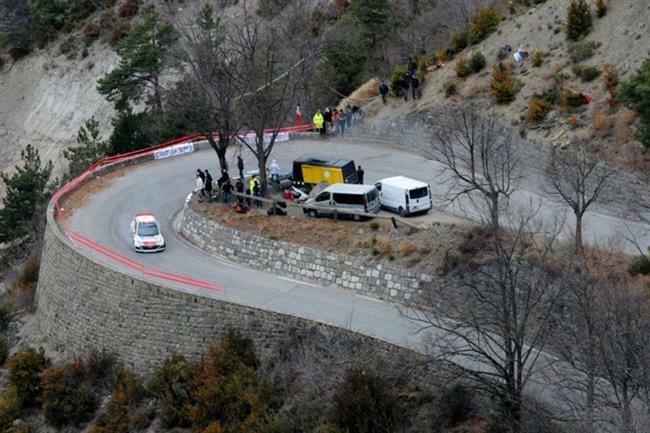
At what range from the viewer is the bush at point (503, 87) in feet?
147

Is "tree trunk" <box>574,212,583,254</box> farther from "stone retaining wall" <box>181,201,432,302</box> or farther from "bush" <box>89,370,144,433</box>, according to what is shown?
"bush" <box>89,370,144,433</box>

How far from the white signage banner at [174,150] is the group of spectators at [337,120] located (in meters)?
6.15

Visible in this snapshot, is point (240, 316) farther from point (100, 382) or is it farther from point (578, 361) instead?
point (578, 361)

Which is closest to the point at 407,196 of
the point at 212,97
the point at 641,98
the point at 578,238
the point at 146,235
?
the point at 578,238

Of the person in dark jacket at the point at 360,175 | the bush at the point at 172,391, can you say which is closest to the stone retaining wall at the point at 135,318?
the bush at the point at 172,391

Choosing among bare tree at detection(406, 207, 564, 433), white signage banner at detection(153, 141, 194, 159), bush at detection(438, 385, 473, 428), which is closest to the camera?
bare tree at detection(406, 207, 564, 433)

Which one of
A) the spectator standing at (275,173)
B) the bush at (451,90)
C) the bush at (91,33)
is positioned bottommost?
the spectator standing at (275,173)

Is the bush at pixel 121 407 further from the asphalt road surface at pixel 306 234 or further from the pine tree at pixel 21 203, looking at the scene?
the pine tree at pixel 21 203

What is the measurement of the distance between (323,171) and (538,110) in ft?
29.6

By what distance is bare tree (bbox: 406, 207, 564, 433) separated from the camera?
26688 mm

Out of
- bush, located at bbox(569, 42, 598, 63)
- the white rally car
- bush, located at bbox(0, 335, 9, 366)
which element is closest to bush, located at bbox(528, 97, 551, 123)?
bush, located at bbox(569, 42, 598, 63)

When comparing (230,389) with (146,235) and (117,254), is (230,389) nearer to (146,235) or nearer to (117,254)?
(117,254)

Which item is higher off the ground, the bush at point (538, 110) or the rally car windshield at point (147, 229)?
the bush at point (538, 110)

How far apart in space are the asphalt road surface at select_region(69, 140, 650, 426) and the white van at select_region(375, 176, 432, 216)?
1.48m
